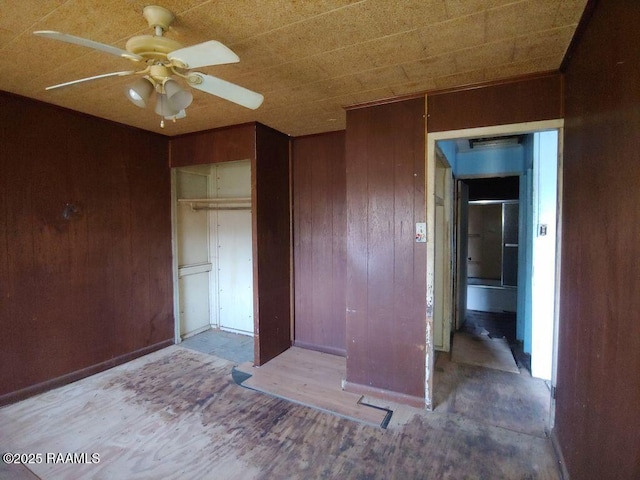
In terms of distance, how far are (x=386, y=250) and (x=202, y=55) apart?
1799 millimetres

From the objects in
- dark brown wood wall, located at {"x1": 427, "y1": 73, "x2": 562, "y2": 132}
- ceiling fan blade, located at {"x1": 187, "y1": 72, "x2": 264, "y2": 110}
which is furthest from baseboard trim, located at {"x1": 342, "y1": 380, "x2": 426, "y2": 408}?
ceiling fan blade, located at {"x1": 187, "y1": 72, "x2": 264, "y2": 110}

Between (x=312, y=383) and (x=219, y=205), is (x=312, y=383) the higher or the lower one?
the lower one

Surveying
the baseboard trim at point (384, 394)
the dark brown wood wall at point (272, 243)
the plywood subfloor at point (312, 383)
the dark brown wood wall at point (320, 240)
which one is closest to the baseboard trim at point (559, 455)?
the baseboard trim at point (384, 394)

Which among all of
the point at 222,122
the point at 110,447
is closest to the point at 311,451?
the point at 110,447

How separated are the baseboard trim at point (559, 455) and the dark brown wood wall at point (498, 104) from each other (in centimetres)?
201

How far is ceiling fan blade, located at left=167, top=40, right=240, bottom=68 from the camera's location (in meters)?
1.27

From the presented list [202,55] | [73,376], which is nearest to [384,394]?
[202,55]

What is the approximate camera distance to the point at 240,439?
2107mm

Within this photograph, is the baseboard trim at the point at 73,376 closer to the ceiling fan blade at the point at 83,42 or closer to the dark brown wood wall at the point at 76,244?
the dark brown wood wall at the point at 76,244

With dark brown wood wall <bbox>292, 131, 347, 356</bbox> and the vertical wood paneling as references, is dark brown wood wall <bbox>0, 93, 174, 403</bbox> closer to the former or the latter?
the vertical wood paneling

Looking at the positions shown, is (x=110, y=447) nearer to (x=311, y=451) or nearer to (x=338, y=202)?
(x=311, y=451)

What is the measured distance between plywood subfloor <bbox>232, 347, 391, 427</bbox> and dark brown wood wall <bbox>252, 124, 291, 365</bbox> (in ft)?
0.63

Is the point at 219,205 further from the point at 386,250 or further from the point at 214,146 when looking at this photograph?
the point at 386,250

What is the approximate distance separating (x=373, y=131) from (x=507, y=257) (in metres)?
4.01
